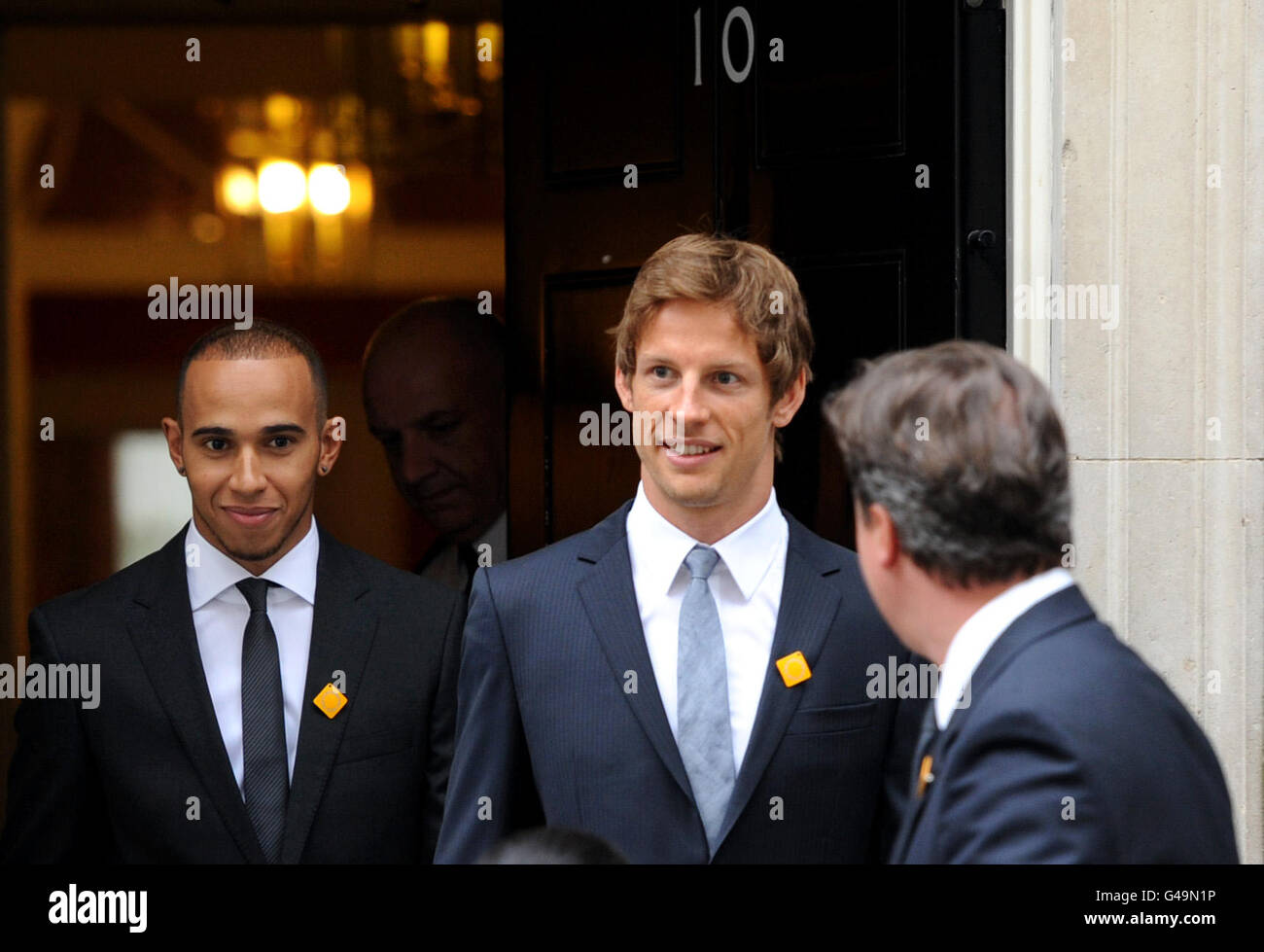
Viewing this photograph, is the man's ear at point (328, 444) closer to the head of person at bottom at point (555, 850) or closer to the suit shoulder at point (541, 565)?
the suit shoulder at point (541, 565)

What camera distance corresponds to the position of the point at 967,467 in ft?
7.68

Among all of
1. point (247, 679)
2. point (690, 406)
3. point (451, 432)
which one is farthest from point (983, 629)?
point (451, 432)

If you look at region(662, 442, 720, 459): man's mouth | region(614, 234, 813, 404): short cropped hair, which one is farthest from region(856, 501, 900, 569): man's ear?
region(614, 234, 813, 404): short cropped hair

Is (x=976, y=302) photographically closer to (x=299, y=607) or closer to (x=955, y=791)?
(x=299, y=607)

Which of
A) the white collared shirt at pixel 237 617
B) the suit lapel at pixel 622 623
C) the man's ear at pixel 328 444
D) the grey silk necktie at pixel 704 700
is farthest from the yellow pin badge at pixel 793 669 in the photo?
the man's ear at pixel 328 444

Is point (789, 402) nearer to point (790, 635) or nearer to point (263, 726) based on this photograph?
point (790, 635)

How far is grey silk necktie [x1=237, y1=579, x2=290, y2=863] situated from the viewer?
150 inches

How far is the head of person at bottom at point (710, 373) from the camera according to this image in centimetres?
342

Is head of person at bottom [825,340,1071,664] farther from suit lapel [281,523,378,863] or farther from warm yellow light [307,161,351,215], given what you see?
warm yellow light [307,161,351,215]

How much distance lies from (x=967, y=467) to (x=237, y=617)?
7.59ft

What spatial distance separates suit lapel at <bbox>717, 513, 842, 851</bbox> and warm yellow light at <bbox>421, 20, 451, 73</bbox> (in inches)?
124

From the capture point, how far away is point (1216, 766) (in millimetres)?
2240
